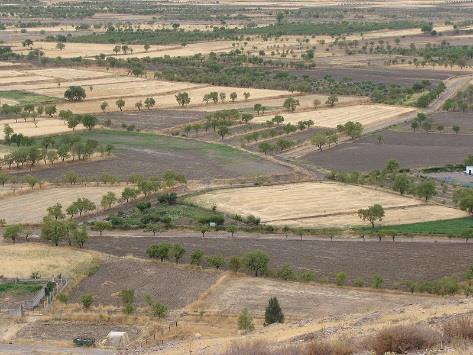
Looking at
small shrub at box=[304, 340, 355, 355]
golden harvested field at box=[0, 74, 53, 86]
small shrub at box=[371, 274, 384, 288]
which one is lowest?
small shrub at box=[371, 274, 384, 288]

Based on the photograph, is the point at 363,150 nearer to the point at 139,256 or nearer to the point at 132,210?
the point at 132,210

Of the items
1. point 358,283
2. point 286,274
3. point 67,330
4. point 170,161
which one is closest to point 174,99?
point 170,161

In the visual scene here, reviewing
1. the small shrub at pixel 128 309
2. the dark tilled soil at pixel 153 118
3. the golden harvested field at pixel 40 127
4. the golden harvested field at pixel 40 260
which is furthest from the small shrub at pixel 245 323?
the dark tilled soil at pixel 153 118

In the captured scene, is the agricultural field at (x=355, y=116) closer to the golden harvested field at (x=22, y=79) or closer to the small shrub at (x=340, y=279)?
the golden harvested field at (x=22, y=79)

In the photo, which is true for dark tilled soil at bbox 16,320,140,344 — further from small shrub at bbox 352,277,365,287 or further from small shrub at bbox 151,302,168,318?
small shrub at bbox 352,277,365,287

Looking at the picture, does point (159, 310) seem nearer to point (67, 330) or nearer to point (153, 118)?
point (67, 330)

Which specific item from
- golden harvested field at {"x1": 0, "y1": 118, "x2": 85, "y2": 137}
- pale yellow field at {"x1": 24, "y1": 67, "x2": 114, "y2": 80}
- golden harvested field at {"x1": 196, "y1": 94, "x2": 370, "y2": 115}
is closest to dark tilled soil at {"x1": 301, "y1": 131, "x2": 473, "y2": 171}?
golden harvested field at {"x1": 196, "y1": 94, "x2": 370, "y2": 115}
